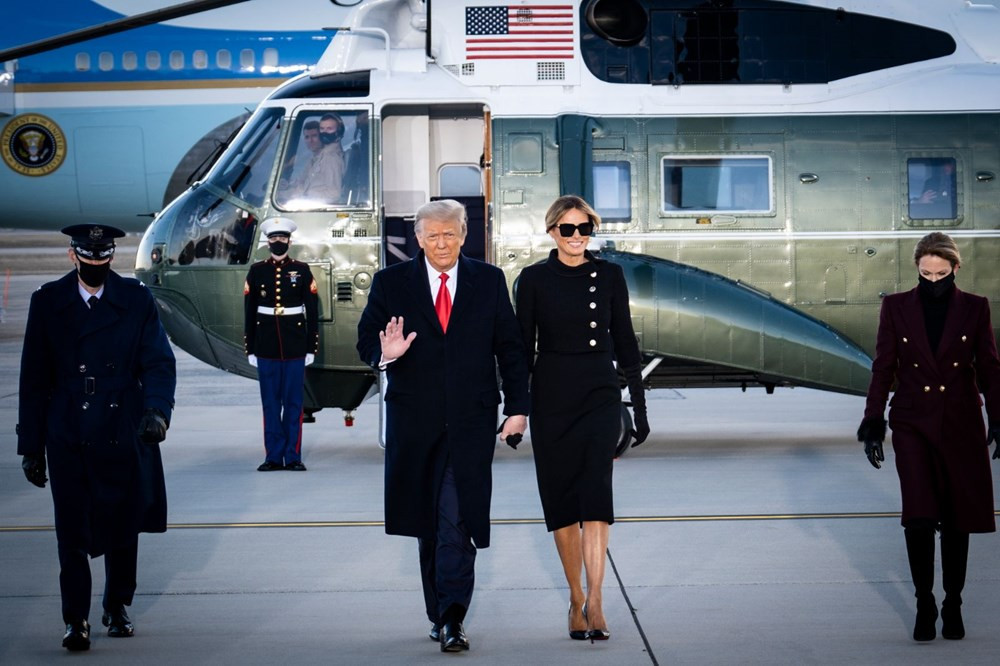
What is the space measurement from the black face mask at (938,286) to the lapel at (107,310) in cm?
342

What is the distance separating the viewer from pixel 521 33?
11555 millimetres

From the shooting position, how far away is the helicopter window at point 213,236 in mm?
11594

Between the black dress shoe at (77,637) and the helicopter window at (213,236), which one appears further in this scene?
the helicopter window at (213,236)

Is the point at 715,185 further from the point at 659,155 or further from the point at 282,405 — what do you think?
the point at 282,405

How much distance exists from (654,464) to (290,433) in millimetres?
2837

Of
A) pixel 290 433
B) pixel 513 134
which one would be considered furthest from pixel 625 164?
pixel 290 433

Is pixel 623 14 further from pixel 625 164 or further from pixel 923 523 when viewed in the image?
pixel 923 523

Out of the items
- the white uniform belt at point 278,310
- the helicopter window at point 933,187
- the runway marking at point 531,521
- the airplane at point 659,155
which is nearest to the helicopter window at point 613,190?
the airplane at point 659,155

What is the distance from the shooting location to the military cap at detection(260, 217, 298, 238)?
36.4 feet

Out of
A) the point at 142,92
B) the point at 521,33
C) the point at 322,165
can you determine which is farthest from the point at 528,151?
the point at 142,92

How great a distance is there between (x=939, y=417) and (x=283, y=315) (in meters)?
6.17

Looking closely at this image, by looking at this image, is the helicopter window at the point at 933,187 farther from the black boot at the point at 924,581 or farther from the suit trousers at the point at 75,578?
the suit trousers at the point at 75,578

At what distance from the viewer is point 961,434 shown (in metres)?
5.91

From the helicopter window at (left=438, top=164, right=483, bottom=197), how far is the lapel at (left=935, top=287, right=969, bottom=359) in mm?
7230
